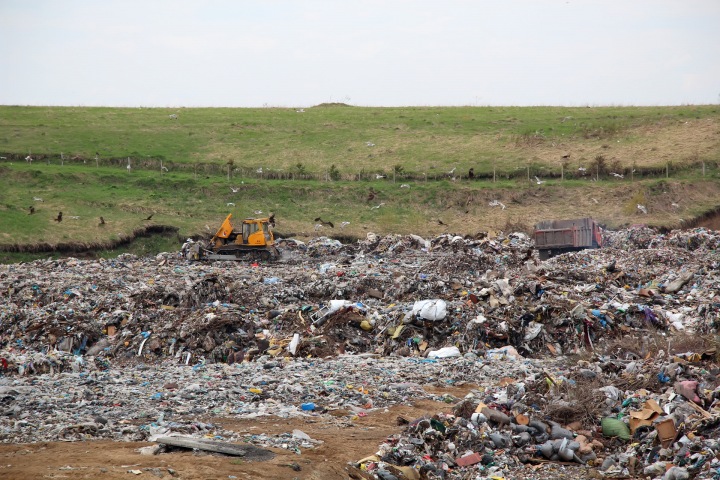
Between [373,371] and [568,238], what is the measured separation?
14.0 m

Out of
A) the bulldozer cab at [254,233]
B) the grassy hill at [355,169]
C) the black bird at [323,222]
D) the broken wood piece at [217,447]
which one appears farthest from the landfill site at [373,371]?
the grassy hill at [355,169]

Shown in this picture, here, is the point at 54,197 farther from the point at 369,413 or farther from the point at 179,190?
the point at 369,413

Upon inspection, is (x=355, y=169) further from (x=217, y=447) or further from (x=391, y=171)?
(x=217, y=447)

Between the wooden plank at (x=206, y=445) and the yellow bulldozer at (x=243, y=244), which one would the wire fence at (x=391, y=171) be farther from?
the wooden plank at (x=206, y=445)

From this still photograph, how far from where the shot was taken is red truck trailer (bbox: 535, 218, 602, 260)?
2369cm

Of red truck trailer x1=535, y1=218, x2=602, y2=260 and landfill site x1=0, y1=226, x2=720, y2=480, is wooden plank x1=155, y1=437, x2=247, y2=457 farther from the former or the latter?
red truck trailer x1=535, y1=218, x2=602, y2=260

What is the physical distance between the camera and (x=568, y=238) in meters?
23.7

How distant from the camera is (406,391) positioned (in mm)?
10391

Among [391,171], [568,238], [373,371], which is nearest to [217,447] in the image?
[373,371]

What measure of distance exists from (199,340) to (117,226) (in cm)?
1819

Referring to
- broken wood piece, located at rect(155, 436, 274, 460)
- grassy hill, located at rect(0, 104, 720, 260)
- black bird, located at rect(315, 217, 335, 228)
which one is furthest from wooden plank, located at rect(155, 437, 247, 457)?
black bird, located at rect(315, 217, 335, 228)

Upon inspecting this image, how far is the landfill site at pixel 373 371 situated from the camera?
725 cm

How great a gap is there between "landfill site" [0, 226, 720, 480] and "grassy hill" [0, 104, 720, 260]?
1137 cm

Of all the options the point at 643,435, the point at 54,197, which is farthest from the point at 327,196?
the point at 643,435
